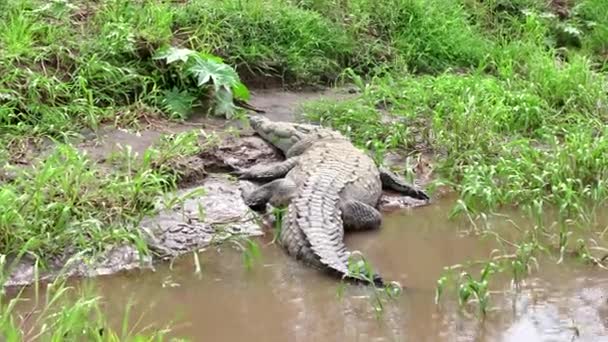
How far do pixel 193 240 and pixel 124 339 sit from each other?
159 cm

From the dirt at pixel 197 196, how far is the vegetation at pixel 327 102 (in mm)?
114

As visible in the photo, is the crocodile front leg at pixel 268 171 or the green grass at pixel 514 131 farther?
the crocodile front leg at pixel 268 171

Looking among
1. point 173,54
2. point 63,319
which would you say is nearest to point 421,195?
point 173,54

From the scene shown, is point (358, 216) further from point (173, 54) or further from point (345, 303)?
point (173, 54)

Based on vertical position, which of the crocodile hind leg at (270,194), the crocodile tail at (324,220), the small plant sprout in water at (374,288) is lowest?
the crocodile hind leg at (270,194)

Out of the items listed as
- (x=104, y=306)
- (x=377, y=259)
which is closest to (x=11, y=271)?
(x=104, y=306)

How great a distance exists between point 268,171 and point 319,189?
77 centimetres

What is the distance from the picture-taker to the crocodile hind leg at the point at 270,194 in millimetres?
6688

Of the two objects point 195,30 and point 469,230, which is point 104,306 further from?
point 195,30

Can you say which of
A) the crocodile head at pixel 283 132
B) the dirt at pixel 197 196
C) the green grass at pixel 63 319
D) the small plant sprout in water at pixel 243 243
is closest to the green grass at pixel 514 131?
the dirt at pixel 197 196

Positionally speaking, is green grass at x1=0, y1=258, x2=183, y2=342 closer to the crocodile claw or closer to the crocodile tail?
the crocodile tail

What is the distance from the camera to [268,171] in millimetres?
7234

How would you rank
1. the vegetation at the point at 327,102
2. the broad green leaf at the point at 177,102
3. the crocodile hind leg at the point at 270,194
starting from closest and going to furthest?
the vegetation at the point at 327,102 < the crocodile hind leg at the point at 270,194 < the broad green leaf at the point at 177,102

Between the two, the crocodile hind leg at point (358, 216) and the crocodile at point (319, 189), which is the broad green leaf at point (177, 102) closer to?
the crocodile at point (319, 189)
